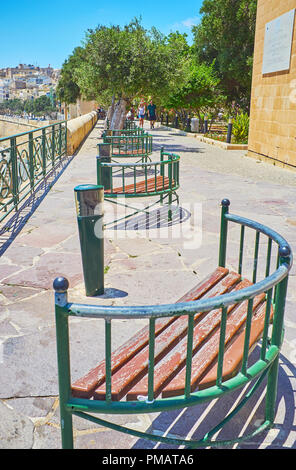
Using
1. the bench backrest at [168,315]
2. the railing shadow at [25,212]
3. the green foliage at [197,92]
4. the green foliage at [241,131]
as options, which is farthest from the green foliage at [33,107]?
the bench backrest at [168,315]

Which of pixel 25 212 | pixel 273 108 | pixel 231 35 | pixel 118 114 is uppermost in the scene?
pixel 231 35

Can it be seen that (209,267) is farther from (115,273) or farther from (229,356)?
(229,356)

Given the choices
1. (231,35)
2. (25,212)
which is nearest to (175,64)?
(25,212)

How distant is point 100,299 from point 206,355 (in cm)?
182

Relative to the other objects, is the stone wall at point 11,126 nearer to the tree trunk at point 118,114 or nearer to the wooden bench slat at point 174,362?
the tree trunk at point 118,114

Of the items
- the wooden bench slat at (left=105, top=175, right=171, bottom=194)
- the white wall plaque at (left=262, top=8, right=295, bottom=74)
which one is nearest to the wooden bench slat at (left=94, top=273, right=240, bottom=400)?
the wooden bench slat at (left=105, top=175, right=171, bottom=194)

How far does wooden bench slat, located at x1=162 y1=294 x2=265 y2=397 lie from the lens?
1.85m

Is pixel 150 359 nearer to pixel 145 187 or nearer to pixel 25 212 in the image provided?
pixel 145 187

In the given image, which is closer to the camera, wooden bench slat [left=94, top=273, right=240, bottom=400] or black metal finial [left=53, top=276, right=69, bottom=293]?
black metal finial [left=53, top=276, right=69, bottom=293]

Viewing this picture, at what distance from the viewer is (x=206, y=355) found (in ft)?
6.95

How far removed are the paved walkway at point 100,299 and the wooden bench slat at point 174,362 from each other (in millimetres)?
453

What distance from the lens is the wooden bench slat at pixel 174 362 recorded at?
1861 millimetres

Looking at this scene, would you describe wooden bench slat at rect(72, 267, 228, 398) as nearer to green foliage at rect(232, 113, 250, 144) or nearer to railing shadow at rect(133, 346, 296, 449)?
railing shadow at rect(133, 346, 296, 449)

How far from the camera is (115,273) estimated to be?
4402mm
